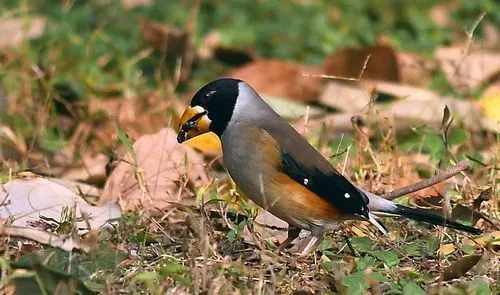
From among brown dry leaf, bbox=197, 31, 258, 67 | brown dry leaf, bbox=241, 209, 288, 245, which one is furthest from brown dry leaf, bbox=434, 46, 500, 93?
brown dry leaf, bbox=241, 209, 288, 245

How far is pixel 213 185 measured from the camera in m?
5.83

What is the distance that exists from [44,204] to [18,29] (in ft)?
11.7

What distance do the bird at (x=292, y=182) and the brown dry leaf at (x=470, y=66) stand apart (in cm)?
296

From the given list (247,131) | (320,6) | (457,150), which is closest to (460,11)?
(320,6)

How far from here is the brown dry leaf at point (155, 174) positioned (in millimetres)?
Result: 5688

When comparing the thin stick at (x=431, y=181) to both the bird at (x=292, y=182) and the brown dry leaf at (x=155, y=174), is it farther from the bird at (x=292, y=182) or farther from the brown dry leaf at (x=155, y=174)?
the brown dry leaf at (x=155, y=174)

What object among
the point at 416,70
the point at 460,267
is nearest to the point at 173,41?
the point at 416,70

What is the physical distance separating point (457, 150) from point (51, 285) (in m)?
3.32

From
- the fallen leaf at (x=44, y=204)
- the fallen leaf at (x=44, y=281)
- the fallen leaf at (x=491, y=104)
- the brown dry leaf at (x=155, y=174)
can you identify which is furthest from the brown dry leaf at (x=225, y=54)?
the fallen leaf at (x=44, y=281)

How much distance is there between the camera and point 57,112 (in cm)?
783

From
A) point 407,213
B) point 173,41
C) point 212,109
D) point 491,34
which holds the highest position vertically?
point 212,109

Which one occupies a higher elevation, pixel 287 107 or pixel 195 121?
pixel 195 121

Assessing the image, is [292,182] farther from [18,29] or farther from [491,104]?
[18,29]

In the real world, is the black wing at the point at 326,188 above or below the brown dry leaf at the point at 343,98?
above
